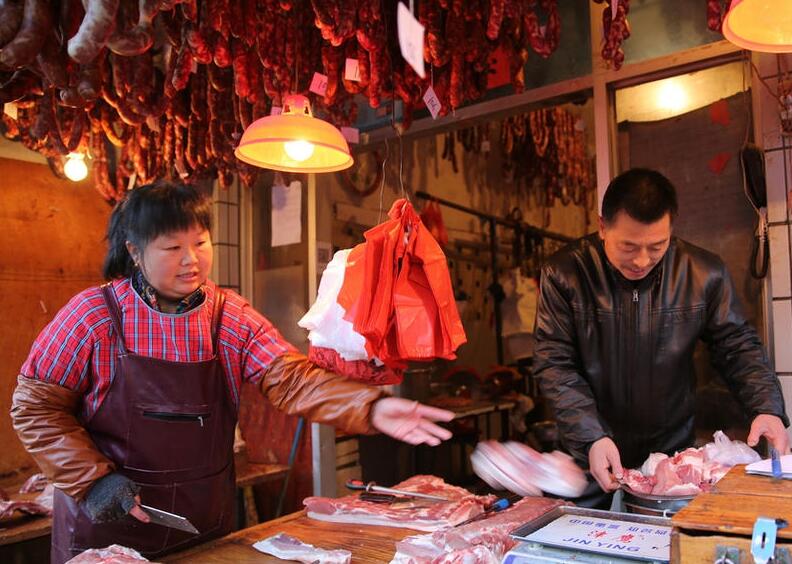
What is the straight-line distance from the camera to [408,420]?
2.42m

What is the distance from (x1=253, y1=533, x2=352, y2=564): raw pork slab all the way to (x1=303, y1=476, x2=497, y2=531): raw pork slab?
0.32m

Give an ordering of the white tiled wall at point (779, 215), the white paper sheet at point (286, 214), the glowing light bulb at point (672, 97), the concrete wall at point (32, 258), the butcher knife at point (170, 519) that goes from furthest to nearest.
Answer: the white paper sheet at point (286, 214)
the concrete wall at point (32, 258)
the glowing light bulb at point (672, 97)
the white tiled wall at point (779, 215)
the butcher knife at point (170, 519)

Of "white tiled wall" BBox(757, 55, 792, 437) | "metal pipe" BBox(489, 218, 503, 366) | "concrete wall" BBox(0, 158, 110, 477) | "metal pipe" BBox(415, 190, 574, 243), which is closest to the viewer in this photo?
→ "white tiled wall" BBox(757, 55, 792, 437)

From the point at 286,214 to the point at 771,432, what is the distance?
155 inches

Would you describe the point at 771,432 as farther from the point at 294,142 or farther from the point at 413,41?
the point at 294,142

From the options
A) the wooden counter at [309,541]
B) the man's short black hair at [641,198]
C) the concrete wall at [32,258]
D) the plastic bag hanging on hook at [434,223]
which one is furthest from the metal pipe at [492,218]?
the wooden counter at [309,541]

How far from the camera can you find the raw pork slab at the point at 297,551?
217cm

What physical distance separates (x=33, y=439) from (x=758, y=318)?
346cm

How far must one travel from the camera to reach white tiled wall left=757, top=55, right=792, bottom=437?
11.0ft

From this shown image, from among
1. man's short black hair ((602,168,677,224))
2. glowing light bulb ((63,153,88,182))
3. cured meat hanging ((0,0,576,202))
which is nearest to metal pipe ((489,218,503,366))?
cured meat hanging ((0,0,576,202))

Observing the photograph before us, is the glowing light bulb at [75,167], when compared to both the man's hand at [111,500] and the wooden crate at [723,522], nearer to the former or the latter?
the man's hand at [111,500]

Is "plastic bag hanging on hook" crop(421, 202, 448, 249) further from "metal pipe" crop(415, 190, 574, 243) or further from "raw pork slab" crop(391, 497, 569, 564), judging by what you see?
"raw pork slab" crop(391, 497, 569, 564)

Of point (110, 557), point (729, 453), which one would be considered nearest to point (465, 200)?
point (729, 453)

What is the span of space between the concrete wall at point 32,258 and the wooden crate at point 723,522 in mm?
4798
